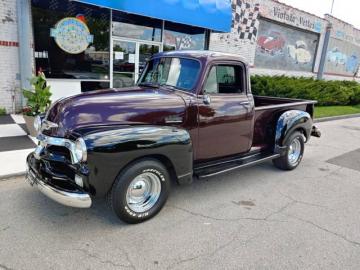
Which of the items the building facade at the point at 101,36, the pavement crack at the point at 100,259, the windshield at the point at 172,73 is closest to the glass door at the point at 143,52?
the building facade at the point at 101,36

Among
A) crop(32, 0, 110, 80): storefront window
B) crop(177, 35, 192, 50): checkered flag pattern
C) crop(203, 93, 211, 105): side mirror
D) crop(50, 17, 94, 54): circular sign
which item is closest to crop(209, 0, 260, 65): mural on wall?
crop(177, 35, 192, 50): checkered flag pattern

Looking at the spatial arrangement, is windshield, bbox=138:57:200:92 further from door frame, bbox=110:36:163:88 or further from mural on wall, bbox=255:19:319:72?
mural on wall, bbox=255:19:319:72

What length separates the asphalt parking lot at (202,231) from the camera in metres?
2.89

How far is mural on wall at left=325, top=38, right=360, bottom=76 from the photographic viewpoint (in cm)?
2064

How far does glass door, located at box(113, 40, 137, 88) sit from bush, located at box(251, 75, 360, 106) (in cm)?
572

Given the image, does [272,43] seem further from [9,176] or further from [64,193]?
[64,193]

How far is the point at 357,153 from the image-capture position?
7.29 m

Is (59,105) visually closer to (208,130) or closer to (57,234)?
(57,234)

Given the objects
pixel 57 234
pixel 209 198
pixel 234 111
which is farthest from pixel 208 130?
pixel 57 234

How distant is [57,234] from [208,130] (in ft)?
7.53

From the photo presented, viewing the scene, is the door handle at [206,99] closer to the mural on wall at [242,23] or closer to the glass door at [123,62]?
the glass door at [123,62]

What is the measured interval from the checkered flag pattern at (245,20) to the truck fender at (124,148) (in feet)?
37.2

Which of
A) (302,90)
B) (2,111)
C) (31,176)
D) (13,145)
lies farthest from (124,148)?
(302,90)

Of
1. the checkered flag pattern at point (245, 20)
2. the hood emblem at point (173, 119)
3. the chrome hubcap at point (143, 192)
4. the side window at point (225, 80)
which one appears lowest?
the chrome hubcap at point (143, 192)
